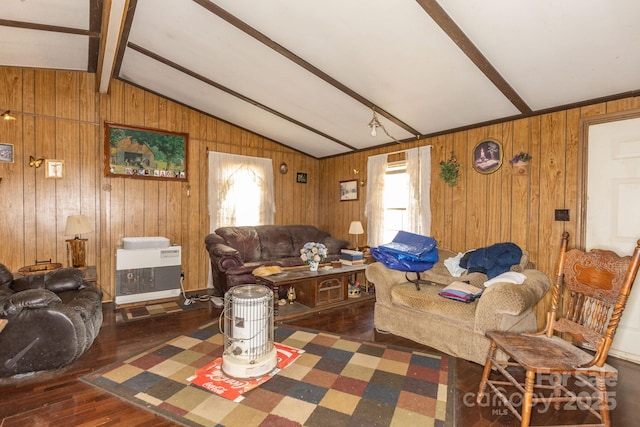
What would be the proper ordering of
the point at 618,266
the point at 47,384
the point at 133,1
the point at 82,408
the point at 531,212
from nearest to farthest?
the point at 618,266 < the point at 82,408 < the point at 47,384 < the point at 133,1 < the point at 531,212

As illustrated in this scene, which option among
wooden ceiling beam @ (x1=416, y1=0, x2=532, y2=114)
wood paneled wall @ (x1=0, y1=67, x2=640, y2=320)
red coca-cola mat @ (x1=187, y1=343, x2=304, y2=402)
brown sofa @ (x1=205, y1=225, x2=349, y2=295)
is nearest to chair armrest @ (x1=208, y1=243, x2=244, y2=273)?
brown sofa @ (x1=205, y1=225, x2=349, y2=295)

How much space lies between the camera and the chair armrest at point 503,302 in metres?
2.26

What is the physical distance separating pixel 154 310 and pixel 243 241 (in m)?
1.47

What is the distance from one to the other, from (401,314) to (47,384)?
2.84m

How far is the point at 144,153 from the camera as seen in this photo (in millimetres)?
4387

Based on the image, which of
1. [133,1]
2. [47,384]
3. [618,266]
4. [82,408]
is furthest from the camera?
[133,1]

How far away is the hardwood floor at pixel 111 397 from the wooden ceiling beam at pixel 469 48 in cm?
240

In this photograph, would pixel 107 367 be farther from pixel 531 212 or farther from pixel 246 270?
pixel 531 212

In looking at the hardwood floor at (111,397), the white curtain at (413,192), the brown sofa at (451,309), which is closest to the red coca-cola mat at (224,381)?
the hardwood floor at (111,397)

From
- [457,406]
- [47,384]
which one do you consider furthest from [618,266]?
[47,384]

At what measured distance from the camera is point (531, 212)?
3207 mm

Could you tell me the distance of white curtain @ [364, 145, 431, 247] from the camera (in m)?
4.18

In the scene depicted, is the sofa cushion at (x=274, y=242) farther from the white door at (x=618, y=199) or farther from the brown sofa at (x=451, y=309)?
the white door at (x=618, y=199)

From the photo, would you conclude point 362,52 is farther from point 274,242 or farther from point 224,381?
point 274,242
